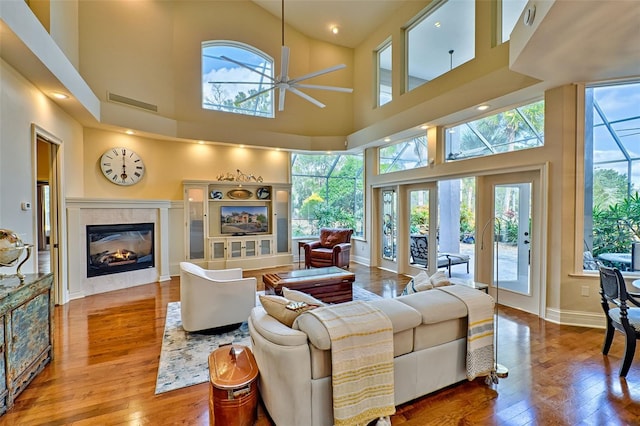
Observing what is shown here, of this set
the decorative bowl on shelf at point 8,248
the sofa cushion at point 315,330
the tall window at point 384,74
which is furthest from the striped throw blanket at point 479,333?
the tall window at point 384,74

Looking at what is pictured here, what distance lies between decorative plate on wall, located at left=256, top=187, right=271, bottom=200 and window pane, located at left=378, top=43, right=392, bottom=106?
11.1 ft

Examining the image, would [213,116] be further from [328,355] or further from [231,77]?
[328,355]

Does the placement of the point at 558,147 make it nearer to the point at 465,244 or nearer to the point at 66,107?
the point at 465,244

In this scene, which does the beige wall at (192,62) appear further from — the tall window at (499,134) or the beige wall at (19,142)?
the tall window at (499,134)

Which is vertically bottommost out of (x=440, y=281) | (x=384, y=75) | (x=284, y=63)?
(x=440, y=281)

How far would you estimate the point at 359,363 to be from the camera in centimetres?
185

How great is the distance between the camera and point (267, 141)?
714 centimetres

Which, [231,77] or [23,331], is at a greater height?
[231,77]

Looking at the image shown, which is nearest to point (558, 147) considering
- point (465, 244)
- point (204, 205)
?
point (465, 244)

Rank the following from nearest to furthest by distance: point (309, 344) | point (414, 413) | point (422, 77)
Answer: point (309, 344), point (414, 413), point (422, 77)

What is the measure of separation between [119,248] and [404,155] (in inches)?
235

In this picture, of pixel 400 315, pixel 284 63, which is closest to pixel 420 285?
pixel 400 315

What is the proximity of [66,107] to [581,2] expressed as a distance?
20.4 feet

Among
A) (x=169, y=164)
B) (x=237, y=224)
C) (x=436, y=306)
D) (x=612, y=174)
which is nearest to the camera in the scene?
(x=436, y=306)
